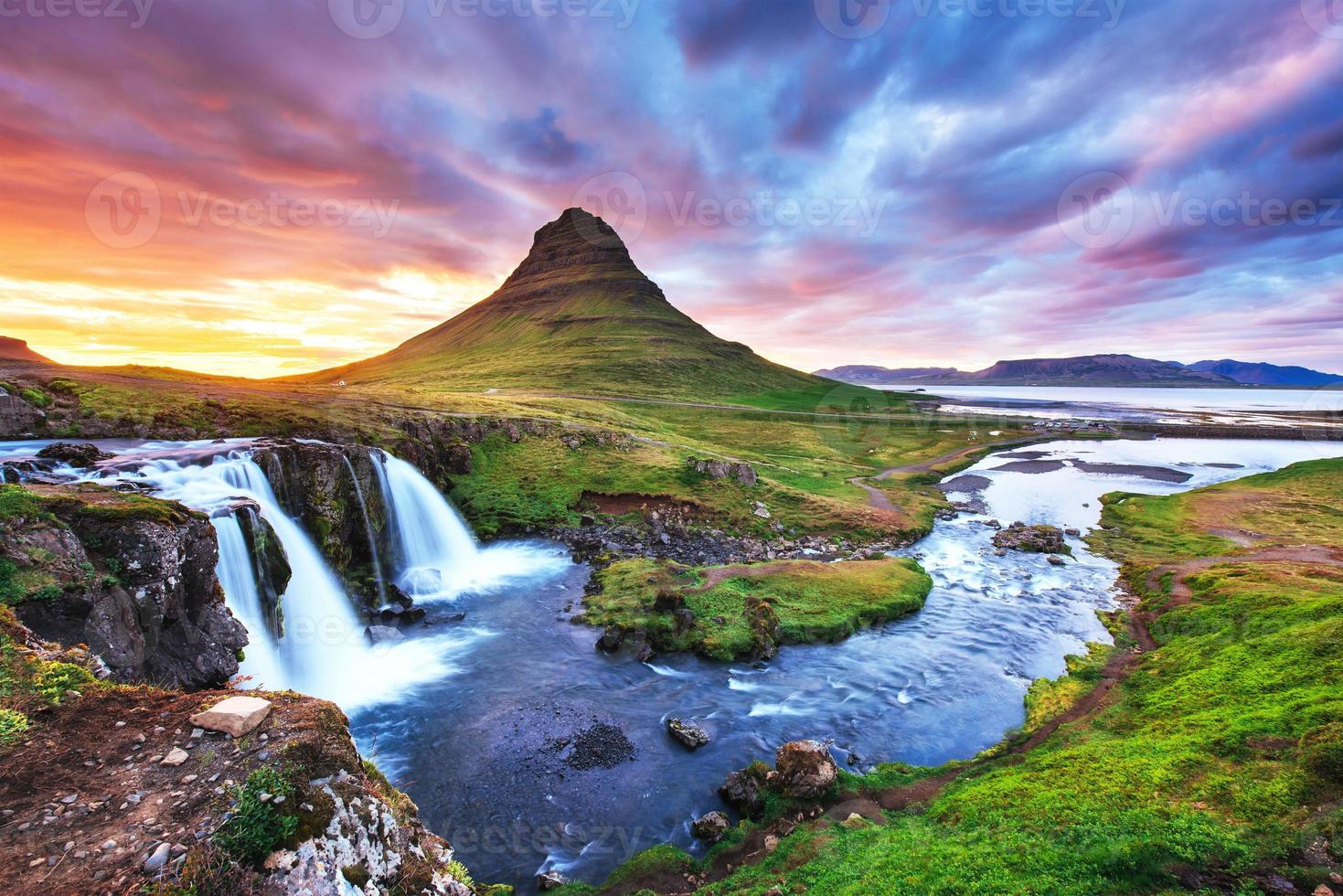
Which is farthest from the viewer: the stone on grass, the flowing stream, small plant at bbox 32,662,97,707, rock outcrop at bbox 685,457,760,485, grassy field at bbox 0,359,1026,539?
rock outcrop at bbox 685,457,760,485

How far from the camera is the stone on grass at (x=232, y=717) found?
338 inches

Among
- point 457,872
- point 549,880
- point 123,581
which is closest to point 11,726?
point 457,872

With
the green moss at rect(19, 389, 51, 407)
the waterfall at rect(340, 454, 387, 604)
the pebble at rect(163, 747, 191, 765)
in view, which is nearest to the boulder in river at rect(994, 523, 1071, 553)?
the waterfall at rect(340, 454, 387, 604)

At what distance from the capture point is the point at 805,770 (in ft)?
51.8

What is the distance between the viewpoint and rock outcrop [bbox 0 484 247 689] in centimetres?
1243

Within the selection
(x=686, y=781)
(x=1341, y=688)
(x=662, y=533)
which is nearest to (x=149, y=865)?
(x=686, y=781)

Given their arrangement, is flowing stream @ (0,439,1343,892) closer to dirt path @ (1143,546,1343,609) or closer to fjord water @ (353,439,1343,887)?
fjord water @ (353,439,1343,887)

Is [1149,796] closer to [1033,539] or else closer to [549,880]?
[549,880]

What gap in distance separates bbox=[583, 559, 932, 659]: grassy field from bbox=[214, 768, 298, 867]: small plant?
19.1 metres

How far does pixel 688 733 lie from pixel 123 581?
17.9 metres

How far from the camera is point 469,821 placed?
51.2 ft

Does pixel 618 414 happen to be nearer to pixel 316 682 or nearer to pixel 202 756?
Answer: pixel 316 682

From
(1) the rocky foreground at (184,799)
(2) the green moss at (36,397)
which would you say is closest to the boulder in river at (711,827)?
(1) the rocky foreground at (184,799)

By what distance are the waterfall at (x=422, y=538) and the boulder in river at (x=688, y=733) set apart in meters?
18.8
